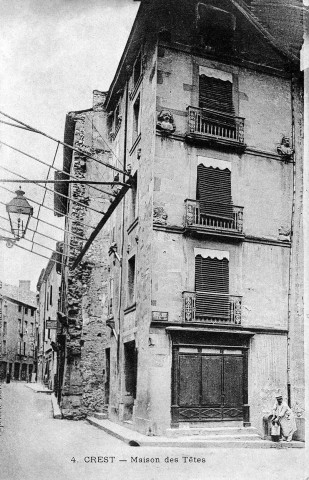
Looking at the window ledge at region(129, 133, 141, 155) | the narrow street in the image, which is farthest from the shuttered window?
the narrow street

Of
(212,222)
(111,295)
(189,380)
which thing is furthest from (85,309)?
(212,222)

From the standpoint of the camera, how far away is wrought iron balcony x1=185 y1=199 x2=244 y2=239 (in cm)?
1278

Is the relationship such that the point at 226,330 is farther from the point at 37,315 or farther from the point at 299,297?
the point at 37,315

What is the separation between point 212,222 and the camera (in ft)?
42.5

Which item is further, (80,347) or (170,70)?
(80,347)

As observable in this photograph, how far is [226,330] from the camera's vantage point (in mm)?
12547

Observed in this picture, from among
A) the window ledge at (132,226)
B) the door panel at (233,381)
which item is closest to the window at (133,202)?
the window ledge at (132,226)

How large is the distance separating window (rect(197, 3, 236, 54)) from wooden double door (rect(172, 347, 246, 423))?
696cm

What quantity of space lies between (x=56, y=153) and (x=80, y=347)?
791 cm

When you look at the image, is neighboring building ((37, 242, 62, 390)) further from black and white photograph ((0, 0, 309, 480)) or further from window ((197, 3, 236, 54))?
window ((197, 3, 236, 54))

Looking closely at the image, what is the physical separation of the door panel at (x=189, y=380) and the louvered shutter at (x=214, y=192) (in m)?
3.31

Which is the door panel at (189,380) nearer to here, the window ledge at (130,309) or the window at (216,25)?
the window ledge at (130,309)

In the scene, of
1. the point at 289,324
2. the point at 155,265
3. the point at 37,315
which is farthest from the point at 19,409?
the point at 37,315

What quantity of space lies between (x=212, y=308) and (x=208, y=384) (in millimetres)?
1680
